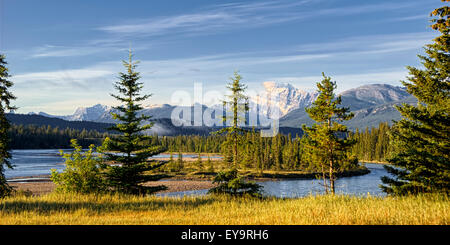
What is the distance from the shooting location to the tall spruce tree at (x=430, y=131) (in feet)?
72.3

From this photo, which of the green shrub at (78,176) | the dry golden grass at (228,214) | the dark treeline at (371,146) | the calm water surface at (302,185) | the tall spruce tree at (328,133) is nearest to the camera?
the dry golden grass at (228,214)

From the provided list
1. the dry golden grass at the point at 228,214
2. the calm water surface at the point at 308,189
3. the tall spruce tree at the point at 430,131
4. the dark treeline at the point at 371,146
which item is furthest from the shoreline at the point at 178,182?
the dark treeline at the point at 371,146

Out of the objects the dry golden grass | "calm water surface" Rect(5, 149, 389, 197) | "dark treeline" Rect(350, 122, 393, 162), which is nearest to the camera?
the dry golden grass

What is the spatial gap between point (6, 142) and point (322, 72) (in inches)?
1187

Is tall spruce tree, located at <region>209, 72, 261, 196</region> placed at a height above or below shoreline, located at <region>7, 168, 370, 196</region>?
above

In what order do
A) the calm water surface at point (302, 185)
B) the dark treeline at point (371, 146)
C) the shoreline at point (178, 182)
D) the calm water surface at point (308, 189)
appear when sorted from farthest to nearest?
1. the dark treeline at point (371, 146)
2. the shoreline at point (178, 182)
3. the calm water surface at point (302, 185)
4. the calm water surface at point (308, 189)

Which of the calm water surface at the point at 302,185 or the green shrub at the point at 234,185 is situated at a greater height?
the green shrub at the point at 234,185

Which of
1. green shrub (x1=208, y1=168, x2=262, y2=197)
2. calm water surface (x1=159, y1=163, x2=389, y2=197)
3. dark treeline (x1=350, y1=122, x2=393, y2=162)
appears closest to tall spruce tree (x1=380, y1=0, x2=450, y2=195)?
green shrub (x1=208, y1=168, x2=262, y2=197)

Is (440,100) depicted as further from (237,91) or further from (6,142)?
(6,142)

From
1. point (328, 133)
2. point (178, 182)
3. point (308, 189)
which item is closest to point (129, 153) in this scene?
point (328, 133)

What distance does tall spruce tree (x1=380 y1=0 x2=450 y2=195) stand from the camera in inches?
868

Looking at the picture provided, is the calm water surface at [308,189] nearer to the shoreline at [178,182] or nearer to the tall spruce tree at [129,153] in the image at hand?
the shoreline at [178,182]

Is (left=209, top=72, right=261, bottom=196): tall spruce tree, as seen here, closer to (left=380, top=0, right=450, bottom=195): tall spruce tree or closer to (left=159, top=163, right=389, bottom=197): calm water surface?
(left=380, top=0, right=450, bottom=195): tall spruce tree

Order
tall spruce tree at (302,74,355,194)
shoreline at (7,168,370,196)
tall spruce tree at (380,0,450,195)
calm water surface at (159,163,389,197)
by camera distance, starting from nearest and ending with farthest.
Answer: tall spruce tree at (380,0,450,195) < tall spruce tree at (302,74,355,194) < calm water surface at (159,163,389,197) < shoreline at (7,168,370,196)
